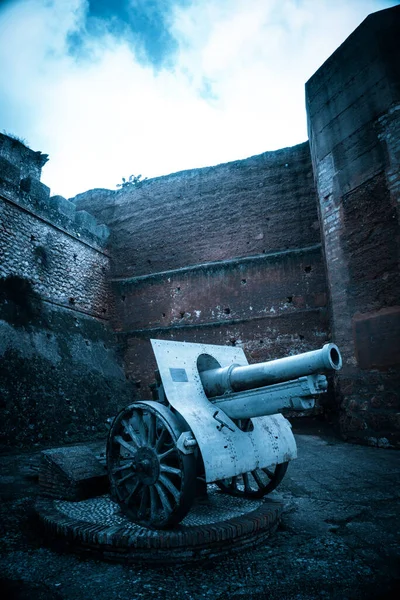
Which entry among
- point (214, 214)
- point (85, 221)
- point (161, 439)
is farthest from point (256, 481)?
point (85, 221)

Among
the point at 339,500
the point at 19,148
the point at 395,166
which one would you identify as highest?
the point at 19,148

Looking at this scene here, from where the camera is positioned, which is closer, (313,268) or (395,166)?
(395,166)

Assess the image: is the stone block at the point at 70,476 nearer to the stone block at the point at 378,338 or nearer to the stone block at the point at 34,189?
the stone block at the point at 378,338

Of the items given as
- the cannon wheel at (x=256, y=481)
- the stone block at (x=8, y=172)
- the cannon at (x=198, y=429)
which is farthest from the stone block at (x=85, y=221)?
the cannon wheel at (x=256, y=481)

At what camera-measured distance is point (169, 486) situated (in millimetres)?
2602

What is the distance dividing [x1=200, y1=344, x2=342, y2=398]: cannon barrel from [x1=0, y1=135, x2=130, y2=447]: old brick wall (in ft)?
14.2

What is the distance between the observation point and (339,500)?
342 cm

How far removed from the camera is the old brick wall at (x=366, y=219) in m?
6.15

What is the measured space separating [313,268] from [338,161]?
2.97m

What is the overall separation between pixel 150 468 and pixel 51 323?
6.70 metres

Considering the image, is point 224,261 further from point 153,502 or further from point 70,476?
point 153,502

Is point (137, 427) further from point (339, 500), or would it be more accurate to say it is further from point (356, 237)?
point (356, 237)

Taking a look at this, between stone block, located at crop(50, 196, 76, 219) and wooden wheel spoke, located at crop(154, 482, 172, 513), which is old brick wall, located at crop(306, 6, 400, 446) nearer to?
wooden wheel spoke, located at crop(154, 482, 172, 513)

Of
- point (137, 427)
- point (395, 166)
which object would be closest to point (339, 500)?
point (137, 427)
